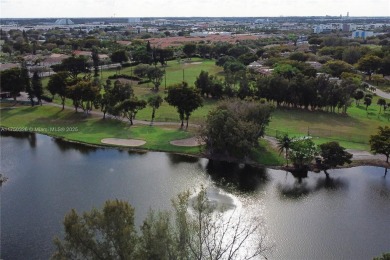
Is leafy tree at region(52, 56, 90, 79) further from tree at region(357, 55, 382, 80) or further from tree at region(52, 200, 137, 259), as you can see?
tree at region(52, 200, 137, 259)

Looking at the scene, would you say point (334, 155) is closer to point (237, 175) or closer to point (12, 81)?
point (237, 175)

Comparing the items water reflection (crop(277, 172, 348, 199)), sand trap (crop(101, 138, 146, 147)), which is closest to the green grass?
sand trap (crop(101, 138, 146, 147))

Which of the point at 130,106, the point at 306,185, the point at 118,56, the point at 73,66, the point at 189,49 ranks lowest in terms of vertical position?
the point at 306,185

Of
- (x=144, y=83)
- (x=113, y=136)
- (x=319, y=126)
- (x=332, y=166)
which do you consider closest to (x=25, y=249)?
(x=113, y=136)

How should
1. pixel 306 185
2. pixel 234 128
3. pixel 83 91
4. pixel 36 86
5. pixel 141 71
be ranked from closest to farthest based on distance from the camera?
pixel 306 185 < pixel 234 128 < pixel 83 91 < pixel 36 86 < pixel 141 71

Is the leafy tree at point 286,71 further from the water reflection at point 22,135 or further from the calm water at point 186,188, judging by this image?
the water reflection at point 22,135

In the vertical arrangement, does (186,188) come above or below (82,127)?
below

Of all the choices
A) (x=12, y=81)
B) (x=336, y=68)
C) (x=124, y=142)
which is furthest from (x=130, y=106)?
(x=336, y=68)
